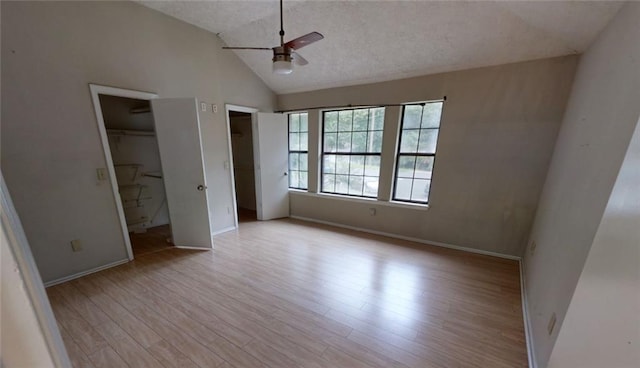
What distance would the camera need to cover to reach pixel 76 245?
2.43 meters

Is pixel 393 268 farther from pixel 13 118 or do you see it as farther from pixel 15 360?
pixel 13 118

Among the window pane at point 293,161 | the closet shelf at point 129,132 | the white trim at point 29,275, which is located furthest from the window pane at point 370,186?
the white trim at point 29,275

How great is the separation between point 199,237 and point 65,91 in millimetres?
2024

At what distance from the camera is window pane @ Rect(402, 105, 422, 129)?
128 inches

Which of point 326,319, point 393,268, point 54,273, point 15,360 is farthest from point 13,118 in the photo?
point 393,268

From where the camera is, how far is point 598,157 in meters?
1.37

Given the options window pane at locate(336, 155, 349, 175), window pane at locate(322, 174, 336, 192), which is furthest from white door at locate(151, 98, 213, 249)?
window pane at locate(336, 155, 349, 175)

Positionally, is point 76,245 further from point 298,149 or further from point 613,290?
point 613,290

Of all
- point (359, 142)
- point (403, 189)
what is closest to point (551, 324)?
point (403, 189)

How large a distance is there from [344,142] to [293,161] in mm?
1146

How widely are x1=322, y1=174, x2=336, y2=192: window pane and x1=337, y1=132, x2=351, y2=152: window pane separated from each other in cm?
53

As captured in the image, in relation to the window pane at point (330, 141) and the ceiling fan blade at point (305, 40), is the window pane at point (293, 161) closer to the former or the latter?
the window pane at point (330, 141)

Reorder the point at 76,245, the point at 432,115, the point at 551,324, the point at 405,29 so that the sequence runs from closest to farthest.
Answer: the point at 551,324 → the point at 76,245 → the point at 405,29 → the point at 432,115

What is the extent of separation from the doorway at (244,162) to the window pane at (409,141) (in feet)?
9.88
